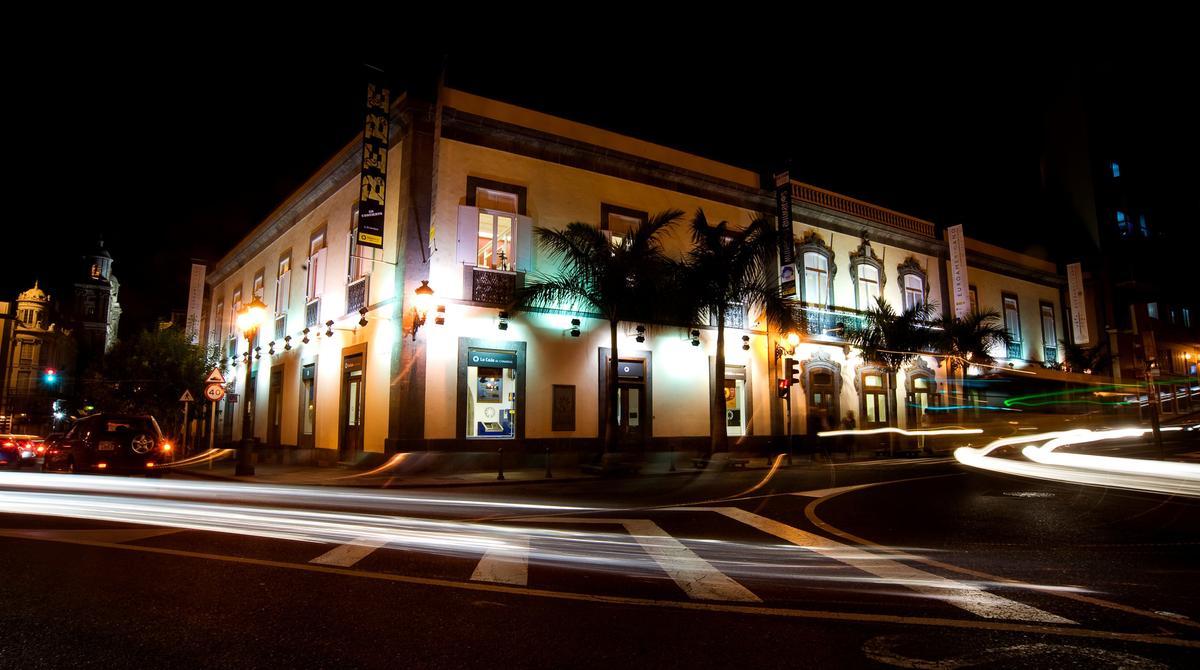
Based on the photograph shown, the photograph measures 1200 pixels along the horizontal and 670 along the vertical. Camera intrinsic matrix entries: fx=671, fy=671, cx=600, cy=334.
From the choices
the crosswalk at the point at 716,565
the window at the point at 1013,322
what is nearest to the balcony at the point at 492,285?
the crosswalk at the point at 716,565

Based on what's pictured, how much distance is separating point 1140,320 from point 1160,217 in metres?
9.06

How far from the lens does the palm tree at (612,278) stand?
19.1 m

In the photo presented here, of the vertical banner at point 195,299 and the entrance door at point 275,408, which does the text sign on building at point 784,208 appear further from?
the vertical banner at point 195,299

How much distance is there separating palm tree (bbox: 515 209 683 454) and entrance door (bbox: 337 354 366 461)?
6.29m

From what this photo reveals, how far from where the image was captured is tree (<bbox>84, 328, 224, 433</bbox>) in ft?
114

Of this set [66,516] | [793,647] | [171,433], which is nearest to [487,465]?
[66,516]

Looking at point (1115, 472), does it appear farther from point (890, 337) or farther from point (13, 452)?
point (13, 452)

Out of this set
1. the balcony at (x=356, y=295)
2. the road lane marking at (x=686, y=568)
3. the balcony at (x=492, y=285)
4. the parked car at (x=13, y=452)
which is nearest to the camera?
the road lane marking at (x=686, y=568)

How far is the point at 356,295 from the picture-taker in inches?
888

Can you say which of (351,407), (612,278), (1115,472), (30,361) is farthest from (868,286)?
(30,361)

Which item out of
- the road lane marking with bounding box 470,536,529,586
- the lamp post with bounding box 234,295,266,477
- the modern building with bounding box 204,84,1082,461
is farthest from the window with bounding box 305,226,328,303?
the road lane marking with bounding box 470,536,529,586

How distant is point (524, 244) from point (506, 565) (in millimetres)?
16030

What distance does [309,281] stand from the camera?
26.9 m

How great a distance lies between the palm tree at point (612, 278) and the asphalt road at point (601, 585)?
940 centimetres
